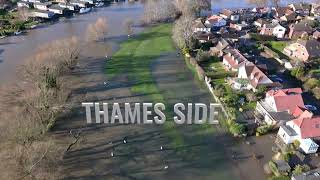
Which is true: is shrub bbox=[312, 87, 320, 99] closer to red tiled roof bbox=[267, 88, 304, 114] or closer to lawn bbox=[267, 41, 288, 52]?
red tiled roof bbox=[267, 88, 304, 114]

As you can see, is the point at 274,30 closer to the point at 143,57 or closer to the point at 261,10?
the point at 261,10

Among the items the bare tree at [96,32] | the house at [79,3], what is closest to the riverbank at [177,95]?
the bare tree at [96,32]

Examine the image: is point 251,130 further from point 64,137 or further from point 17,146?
point 17,146

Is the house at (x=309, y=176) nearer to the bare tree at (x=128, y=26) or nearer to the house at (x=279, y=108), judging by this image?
the house at (x=279, y=108)

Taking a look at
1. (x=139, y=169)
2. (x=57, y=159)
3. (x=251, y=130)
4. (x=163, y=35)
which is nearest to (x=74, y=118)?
(x=57, y=159)

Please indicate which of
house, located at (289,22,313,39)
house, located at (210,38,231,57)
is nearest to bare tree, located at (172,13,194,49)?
house, located at (210,38,231,57)

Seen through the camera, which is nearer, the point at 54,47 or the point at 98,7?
the point at 54,47
